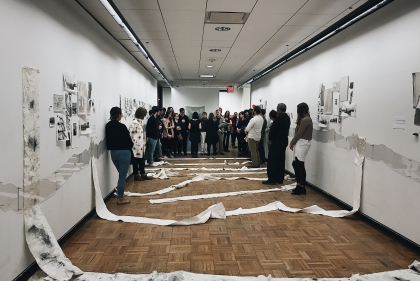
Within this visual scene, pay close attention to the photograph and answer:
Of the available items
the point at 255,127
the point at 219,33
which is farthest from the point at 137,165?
the point at 219,33

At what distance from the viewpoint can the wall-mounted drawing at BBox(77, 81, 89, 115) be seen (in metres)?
4.19

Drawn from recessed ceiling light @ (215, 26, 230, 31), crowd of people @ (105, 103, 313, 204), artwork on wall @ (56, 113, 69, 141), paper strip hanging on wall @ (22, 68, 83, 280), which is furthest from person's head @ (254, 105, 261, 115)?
paper strip hanging on wall @ (22, 68, 83, 280)

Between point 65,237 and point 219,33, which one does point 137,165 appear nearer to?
point 219,33

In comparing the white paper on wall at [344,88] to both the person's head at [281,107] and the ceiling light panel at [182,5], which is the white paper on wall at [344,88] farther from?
the ceiling light panel at [182,5]

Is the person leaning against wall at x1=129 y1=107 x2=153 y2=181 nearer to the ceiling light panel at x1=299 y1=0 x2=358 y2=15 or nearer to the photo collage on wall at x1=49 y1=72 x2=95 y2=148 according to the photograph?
the photo collage on wall at x1=49 y1=72 x2=95 y2=148

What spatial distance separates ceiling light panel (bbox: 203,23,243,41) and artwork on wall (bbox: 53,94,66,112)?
2.89 meters

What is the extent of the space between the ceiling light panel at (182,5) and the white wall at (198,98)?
9755 mm

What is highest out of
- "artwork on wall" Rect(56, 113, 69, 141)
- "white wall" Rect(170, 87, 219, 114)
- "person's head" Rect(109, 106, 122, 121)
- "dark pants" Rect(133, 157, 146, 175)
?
"white wall" Rect(170, 87, 219, 114)

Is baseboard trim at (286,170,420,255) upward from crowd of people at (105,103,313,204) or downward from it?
downward

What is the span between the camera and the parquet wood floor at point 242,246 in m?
3.09

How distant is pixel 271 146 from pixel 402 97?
11.2 feet

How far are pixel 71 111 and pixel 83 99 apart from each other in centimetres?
47

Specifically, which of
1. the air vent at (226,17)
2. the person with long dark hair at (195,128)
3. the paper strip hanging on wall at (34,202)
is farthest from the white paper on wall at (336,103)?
the person with long dark hair at (195,128)

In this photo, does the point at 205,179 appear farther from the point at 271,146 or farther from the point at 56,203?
the point at 56,203
